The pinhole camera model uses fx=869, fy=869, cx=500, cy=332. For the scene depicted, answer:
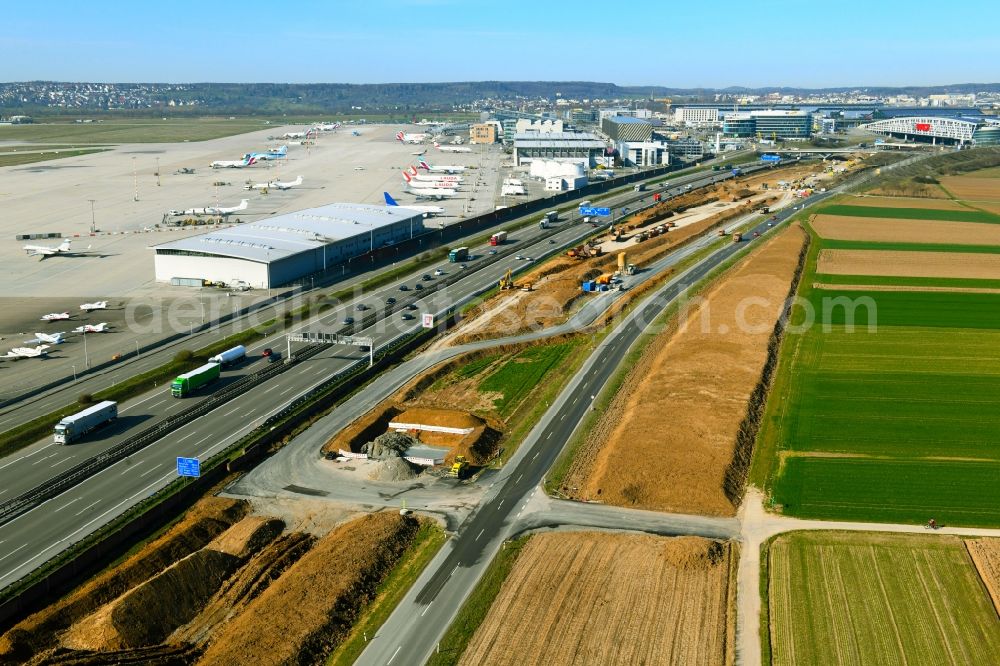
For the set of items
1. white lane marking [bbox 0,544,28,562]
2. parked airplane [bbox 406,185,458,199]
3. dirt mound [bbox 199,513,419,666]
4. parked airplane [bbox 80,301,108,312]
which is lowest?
dirt mound [bbox 199,513,419,666]

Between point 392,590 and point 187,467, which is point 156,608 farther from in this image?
point 187,467

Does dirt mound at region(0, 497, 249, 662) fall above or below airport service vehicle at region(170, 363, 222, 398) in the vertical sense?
below

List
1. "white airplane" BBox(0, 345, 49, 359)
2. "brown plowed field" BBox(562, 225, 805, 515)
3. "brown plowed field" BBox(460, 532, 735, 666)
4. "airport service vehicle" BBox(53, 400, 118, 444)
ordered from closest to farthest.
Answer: "brown plowed field" BBox(460, 532, 735, 666) → "brown plowed field" BBox(562, 225, 805, 515) → "airport service vehicle" BBox(53, 400, 118, 444) → "white airplane" BBox(0, 345, 49, 359)

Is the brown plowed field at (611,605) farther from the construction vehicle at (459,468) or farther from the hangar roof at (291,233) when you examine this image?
the hangar roof at (291,233)

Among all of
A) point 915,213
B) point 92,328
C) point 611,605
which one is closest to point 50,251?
point 92,328

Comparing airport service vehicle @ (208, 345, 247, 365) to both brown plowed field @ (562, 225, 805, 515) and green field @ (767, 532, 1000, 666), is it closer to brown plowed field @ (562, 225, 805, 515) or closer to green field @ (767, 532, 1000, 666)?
brown plowed field @ (562, 225, 805, 515)

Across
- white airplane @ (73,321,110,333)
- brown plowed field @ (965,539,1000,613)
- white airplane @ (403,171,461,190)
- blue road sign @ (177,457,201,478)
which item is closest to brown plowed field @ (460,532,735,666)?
brown plowed field @ (965,539,1000,613)

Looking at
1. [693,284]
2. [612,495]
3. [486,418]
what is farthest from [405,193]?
[612,495]
